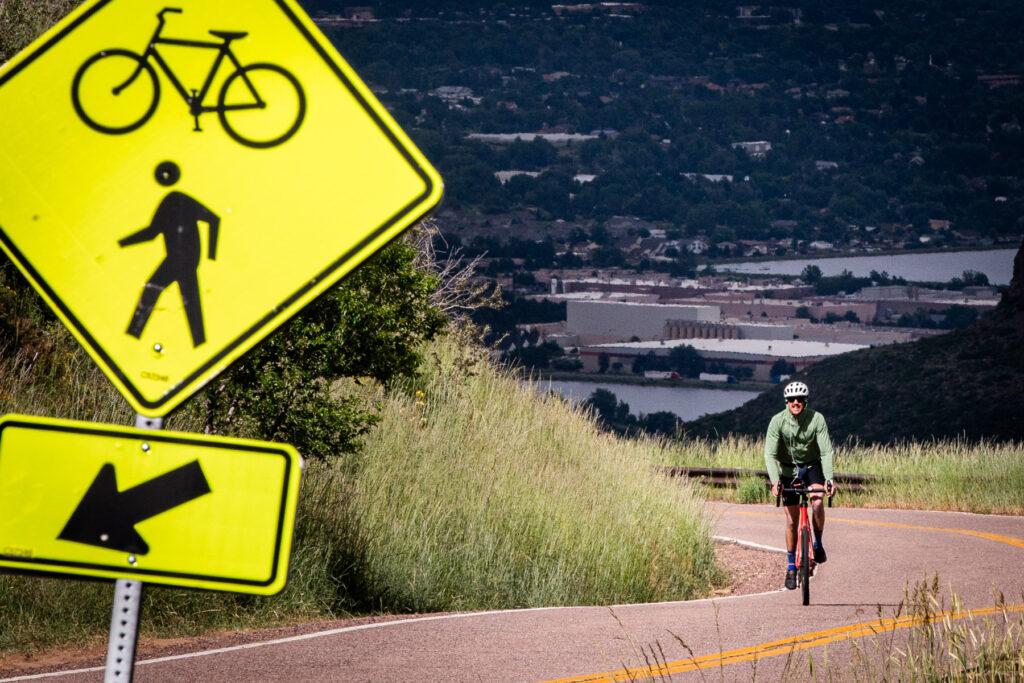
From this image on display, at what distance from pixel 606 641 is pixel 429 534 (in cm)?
322

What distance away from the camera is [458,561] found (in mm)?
13953

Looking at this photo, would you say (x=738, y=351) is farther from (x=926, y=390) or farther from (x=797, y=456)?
→ (x=797, y=456)

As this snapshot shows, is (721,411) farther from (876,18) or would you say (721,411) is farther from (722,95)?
(876,18)

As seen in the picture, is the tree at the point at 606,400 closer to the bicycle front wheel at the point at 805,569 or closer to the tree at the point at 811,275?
the bicycle front wheel at the point at 805,569

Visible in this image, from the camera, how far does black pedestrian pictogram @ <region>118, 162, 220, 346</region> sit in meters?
3.39

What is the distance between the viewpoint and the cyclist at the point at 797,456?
536 inches

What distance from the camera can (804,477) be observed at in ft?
45.4

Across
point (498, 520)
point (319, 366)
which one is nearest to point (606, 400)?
point (498, 520)

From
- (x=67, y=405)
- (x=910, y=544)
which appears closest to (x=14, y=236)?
(x=67, y=405)

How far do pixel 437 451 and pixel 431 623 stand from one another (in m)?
3.72

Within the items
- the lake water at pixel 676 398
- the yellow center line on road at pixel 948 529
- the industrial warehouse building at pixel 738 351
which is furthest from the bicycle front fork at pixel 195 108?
the industrial warehouse building at pixel 738 351

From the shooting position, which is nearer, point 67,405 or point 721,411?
point 67,405

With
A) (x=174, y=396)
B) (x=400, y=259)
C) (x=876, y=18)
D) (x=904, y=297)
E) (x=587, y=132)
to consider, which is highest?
(x=876, y=18)

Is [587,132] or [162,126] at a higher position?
[587,132]
